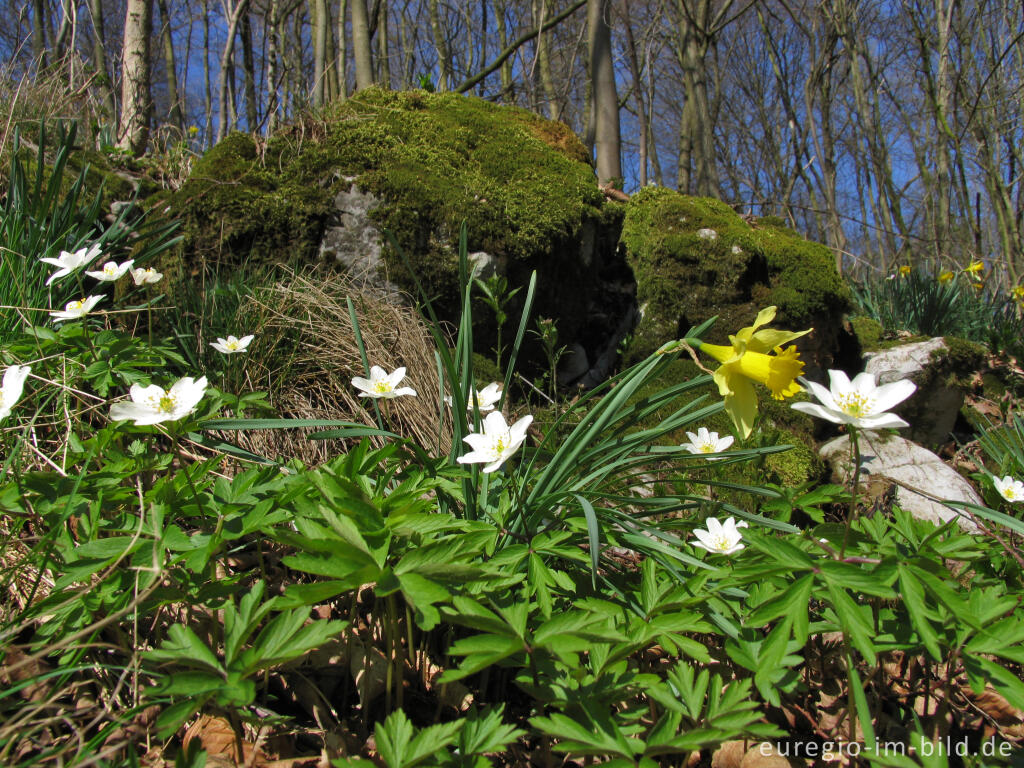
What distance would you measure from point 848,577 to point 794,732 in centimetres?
63

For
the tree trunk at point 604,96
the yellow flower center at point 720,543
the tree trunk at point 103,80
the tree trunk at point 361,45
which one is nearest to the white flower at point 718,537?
the yellow flower center at point 720,543

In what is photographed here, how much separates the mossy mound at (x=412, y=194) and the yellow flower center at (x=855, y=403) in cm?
210

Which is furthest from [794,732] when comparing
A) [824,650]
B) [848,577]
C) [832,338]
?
[832,338]

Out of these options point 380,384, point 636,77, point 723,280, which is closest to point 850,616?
point 380,384

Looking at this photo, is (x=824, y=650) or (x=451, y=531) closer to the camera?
(x=451, y=531)

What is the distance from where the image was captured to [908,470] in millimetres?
3418

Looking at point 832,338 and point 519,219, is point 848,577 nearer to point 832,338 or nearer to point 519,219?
point 519,219

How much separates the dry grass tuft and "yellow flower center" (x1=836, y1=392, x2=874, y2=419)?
135 centimetres

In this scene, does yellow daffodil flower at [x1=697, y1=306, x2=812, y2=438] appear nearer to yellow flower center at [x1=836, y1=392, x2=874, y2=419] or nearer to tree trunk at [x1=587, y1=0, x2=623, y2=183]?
yellow flower center at [x1=836, y1=392, x2=874, y2=419]

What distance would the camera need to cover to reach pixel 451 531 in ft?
4.11

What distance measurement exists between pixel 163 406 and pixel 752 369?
117 cm

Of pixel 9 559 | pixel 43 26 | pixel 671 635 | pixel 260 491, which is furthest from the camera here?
pixel 43 26

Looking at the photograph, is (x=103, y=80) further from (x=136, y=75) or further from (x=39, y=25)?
(x=39, y=25)

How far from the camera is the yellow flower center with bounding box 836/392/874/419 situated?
1113 millimetres
